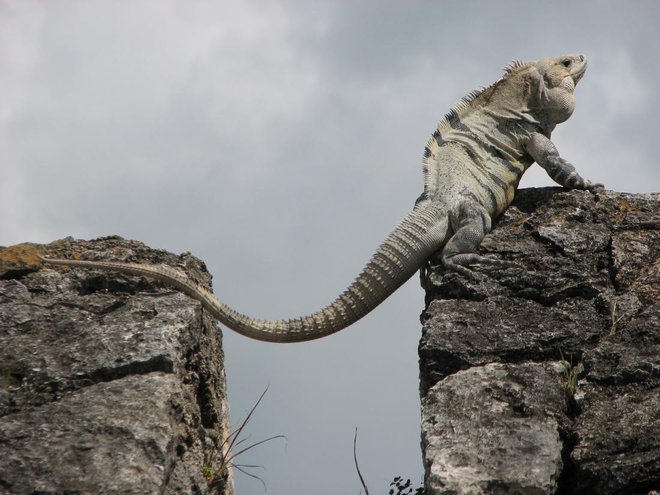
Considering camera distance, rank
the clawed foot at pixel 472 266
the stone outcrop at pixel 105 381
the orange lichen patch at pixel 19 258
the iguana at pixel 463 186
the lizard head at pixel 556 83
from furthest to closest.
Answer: the lizard head at pixel 556 83, the iguana at pixel 463 186, the clawed foot at pixel 472 266, the orange lichen patch at pixel 19 258, the stone outcrop at pixel 105 381

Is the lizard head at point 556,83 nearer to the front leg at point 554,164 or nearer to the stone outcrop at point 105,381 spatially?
the front leg at point 554,164

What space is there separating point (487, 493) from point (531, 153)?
4.87m

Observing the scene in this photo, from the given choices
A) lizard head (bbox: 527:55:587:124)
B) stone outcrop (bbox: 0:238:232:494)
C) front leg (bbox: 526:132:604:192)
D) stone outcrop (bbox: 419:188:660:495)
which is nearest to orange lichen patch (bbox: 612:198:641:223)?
stone outcrop (bbox: 419:188:660:495)

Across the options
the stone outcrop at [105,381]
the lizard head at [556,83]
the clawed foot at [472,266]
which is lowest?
the stone outcrop at [105,381]

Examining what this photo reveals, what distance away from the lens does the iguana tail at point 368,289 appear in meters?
8.21

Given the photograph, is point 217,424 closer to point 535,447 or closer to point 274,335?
point 274,335

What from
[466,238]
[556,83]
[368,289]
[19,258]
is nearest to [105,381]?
[19,258]

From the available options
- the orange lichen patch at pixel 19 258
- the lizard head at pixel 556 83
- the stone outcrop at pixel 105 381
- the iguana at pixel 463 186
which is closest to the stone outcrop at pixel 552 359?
the iguana at pixel 463 186

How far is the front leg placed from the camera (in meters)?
9.52

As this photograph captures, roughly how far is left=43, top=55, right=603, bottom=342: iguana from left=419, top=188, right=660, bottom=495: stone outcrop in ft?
1.37

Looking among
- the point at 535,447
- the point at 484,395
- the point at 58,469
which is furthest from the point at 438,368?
the point at 58,469

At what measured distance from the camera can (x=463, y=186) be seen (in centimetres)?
952

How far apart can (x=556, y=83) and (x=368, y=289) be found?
132 inches

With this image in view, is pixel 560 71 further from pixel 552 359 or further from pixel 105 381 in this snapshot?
pixel 105 381
